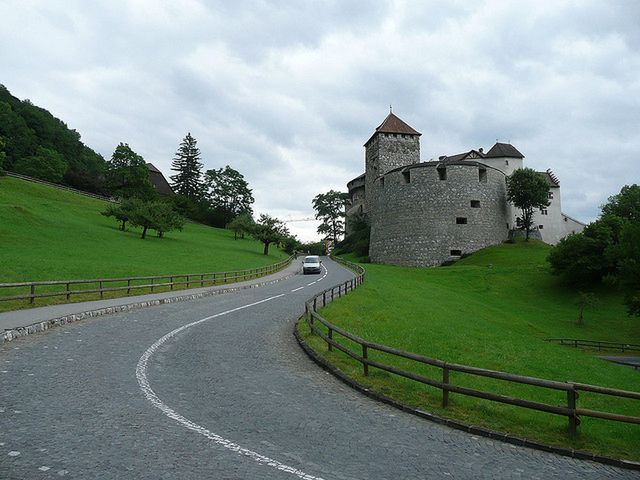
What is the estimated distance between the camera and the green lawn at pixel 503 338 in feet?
26.2

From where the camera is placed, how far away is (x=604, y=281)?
38625 mm

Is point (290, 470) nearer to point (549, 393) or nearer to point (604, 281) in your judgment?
point (549, 393)

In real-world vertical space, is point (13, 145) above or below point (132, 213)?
above

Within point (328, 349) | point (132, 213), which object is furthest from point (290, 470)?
point (132, 213)

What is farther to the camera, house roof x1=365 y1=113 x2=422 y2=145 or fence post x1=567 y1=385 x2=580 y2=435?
house roof x1=365 y1=113 x2=422 y2=145

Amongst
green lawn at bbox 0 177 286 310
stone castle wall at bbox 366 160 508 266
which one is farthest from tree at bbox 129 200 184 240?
stone castle wall at bbox 366 160 508 266

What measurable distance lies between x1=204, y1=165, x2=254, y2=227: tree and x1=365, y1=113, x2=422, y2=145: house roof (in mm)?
31184

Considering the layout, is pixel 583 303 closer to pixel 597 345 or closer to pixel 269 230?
pixel 597 345

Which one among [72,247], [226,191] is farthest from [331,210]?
[72,247]

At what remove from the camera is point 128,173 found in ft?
243

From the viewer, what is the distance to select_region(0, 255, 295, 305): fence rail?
1731 cm

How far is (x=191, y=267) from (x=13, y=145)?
59.9 meters

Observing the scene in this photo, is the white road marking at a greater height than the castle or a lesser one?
lesser

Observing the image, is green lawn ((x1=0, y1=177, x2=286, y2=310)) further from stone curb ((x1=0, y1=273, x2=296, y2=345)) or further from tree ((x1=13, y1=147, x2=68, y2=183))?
tree ((x1=13, y1=147, x2=68, y2=183))
